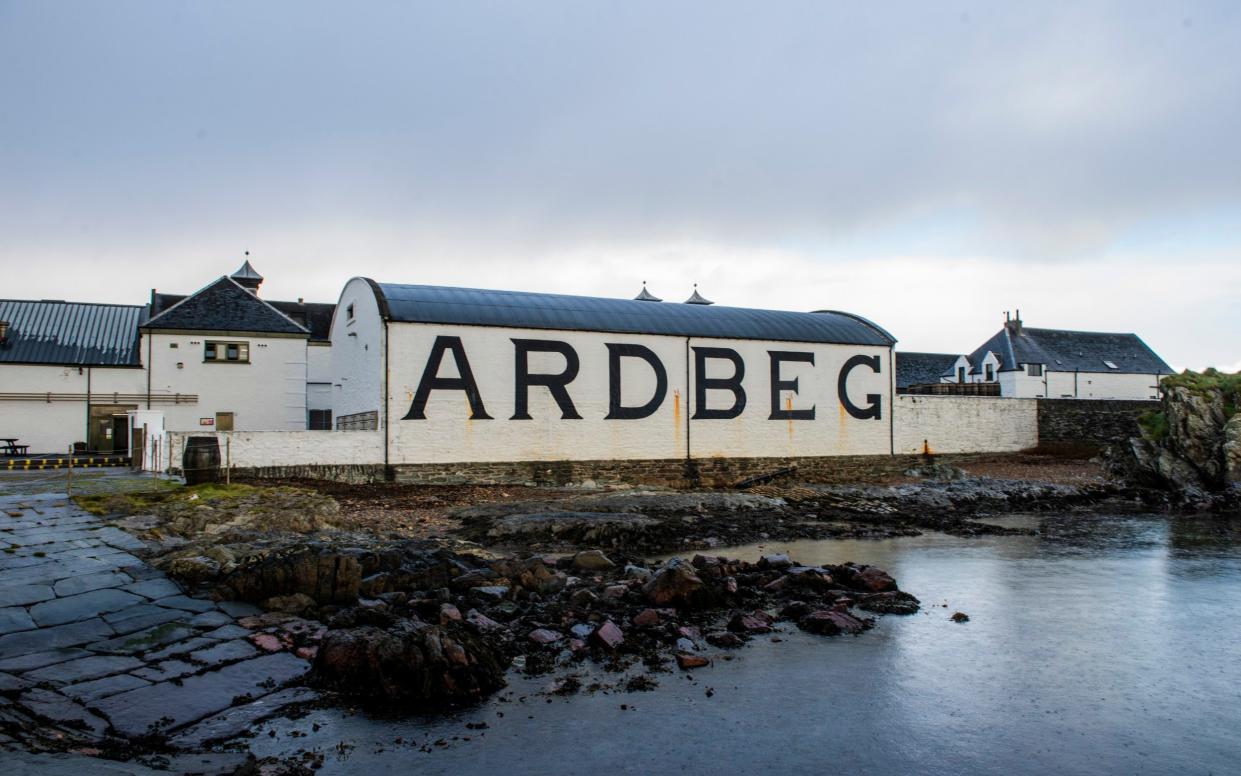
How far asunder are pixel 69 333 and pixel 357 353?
18.5 meters

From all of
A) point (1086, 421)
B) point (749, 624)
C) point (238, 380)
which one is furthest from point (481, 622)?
point (1086, 421)

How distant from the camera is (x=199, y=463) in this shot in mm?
16422

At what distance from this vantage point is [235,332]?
3372 cm

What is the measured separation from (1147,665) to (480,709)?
21.2 ft

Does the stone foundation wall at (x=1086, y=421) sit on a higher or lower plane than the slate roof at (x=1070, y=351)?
lower

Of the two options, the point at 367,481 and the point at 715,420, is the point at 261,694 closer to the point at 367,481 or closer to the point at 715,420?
the point at 367,481

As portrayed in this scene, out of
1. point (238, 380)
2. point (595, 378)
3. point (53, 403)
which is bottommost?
point (53, 403)

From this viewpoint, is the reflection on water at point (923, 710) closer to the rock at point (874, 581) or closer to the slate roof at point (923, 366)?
the rock at point (874, 581)

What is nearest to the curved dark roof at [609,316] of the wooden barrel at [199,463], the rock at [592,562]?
the wooden barrel at [199,463]

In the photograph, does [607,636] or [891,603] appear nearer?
[607,636]

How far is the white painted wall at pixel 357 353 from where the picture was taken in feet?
77.9

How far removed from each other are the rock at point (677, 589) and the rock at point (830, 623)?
1189 millimetres

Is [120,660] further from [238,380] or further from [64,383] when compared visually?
[64,383]

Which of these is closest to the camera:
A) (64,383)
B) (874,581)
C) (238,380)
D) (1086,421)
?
(874,581)
